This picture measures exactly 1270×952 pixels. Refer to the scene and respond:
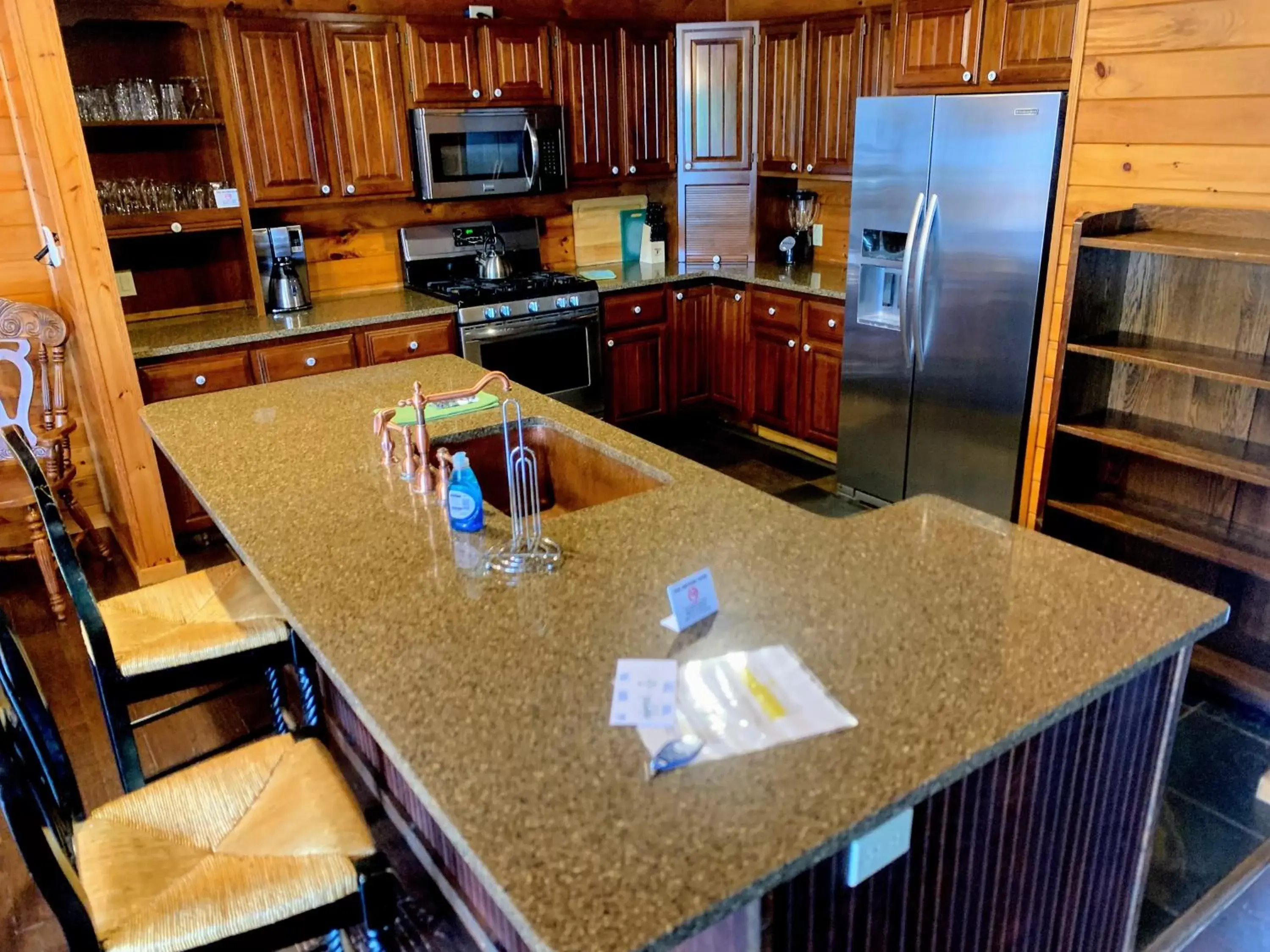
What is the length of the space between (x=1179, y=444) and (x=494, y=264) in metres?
3.07

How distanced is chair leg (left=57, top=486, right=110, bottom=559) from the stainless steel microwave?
1907 mm

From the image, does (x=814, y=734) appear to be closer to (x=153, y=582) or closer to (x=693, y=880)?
(x=693, y=880)

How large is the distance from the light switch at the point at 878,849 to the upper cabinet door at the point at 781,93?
3.85 meters

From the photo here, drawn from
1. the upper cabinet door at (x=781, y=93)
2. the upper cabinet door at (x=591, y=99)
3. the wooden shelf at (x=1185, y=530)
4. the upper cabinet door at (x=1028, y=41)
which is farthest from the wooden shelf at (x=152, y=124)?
the wooden shelf at (x=1185, y=530)

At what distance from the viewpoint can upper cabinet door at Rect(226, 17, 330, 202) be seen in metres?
3.71

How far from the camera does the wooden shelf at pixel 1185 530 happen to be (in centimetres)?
254

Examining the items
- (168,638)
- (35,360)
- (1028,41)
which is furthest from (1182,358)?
(35,360)

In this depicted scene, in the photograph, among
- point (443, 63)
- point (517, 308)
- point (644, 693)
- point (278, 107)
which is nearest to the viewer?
point (644, 693)

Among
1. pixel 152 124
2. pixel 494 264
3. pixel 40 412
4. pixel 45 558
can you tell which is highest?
pixel 152 124

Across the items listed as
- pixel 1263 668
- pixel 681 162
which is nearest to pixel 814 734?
pixel 1263 668

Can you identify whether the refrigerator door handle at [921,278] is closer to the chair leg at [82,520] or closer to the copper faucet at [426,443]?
the copper faucet at [426,443]

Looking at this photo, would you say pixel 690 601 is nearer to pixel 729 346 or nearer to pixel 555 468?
pixel 555 468

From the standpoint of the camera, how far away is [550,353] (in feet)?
14.5

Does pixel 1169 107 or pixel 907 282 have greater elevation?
pixel 1169 107
